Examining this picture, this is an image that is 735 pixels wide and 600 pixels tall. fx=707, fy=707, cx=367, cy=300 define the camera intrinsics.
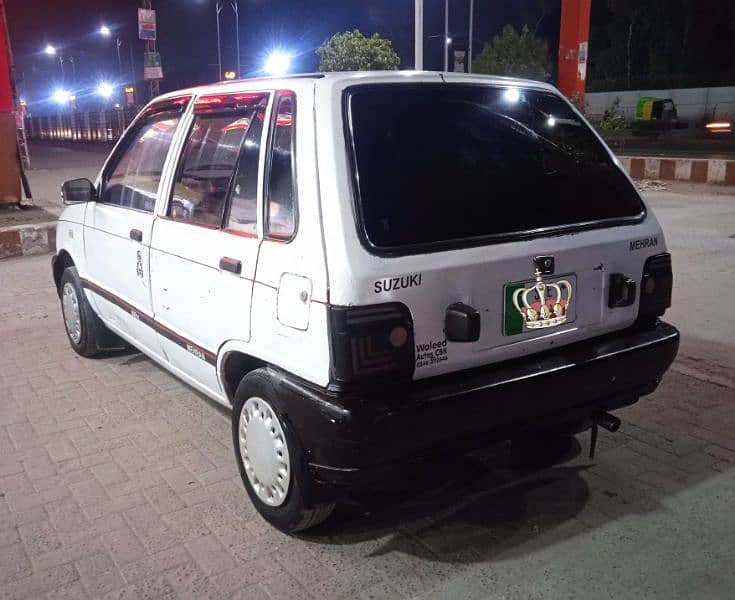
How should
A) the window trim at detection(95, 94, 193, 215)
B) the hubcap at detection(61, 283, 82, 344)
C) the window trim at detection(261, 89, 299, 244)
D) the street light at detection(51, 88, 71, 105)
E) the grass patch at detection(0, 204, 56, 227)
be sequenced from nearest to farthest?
the window trim at detection(261, 89, 299, 244) < the window trim at detection(95, 94, 193, 215) < the hubcap at detection(61, 283, 82, 344) < the grass patch at detection(0, 204, 56, 227) < the street light at detection(51, 88, 71, 105)

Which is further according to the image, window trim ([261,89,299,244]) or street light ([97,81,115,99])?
street light ([97,81,115,99])

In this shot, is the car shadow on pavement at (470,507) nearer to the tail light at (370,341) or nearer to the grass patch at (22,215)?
the tail light at (370,341)

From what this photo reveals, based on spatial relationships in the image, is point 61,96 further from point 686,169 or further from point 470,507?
point 470,507

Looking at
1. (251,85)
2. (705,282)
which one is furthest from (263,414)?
(705,282)

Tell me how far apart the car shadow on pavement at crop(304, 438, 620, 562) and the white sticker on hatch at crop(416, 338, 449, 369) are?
0.39 m

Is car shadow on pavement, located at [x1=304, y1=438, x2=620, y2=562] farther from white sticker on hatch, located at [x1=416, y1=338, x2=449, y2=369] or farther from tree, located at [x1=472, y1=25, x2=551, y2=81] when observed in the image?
tree, located at [x1=472, y1=25, x2=551, y2=81]

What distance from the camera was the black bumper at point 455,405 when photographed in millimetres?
2414

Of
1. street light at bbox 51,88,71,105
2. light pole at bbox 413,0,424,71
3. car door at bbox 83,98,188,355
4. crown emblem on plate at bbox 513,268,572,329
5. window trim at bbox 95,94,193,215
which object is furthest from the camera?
street light at bbox 51,88,71,105

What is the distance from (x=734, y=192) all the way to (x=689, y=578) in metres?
Answer: 13.4

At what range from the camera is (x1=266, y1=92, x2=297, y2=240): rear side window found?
2.65 m

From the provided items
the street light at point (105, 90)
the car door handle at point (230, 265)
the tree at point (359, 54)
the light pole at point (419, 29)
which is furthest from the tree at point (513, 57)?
the street light at point (105, 90)

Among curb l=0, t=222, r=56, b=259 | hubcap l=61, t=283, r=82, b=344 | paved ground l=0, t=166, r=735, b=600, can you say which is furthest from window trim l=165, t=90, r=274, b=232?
curb l=0, t=222, r=56, b=259

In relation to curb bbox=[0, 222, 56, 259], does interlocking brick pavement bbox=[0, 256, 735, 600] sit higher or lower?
lower

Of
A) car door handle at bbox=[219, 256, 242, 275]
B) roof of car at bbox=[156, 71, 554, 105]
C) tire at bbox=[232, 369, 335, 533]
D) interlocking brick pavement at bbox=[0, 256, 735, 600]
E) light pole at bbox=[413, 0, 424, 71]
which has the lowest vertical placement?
interlocking brick pavement at bbox=[0, 256, 735, 600]
